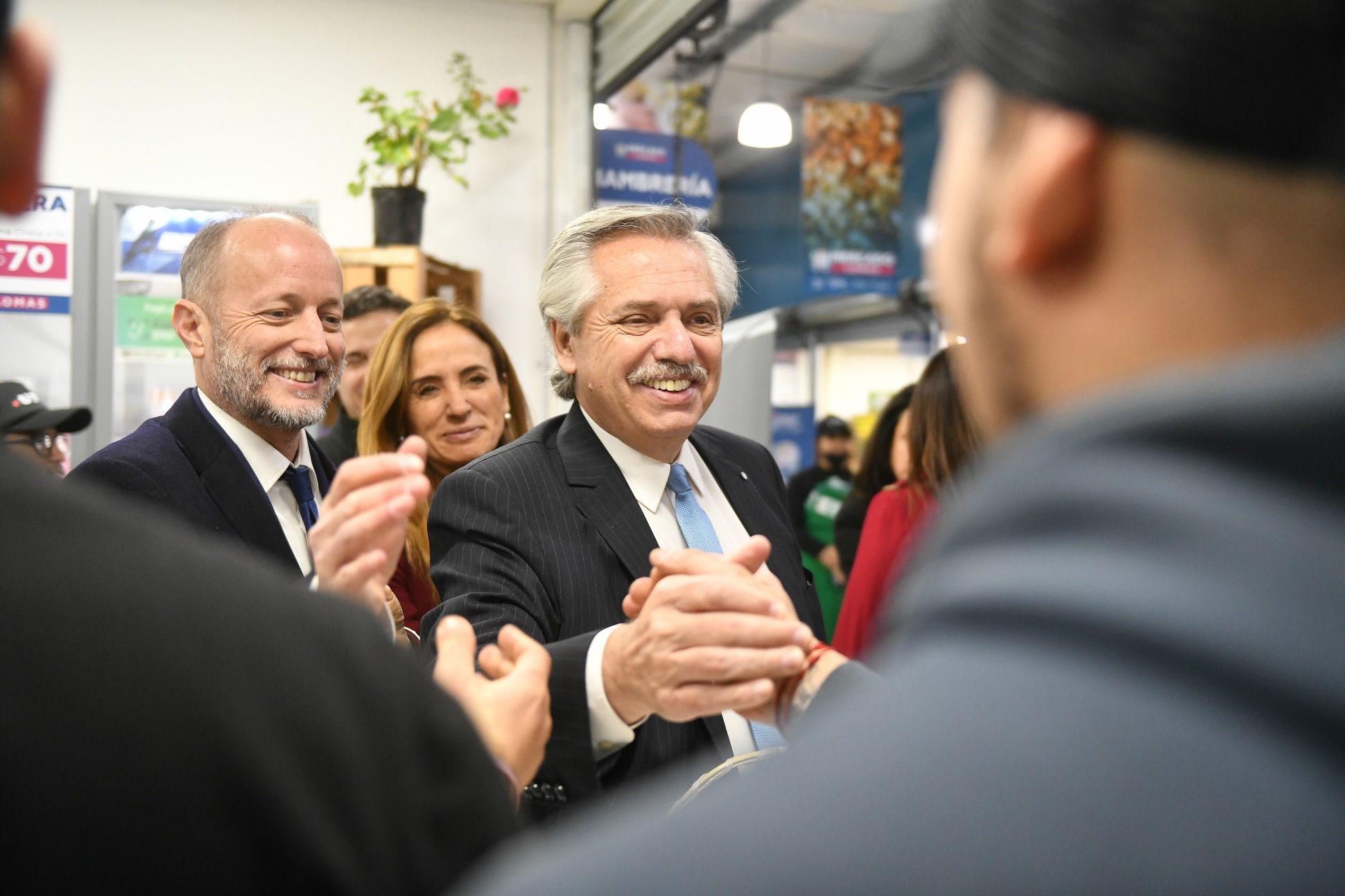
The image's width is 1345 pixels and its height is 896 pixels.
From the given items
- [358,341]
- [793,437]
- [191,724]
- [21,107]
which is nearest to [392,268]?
[358,341]

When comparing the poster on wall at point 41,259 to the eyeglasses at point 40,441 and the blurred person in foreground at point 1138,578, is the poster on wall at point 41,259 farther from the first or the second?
the blurred person in foreground at point 1138,578

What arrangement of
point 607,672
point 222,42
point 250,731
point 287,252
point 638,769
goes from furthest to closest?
point 222,42 → point 287,252 → point 638,769 → point 607,672 → point 250,731

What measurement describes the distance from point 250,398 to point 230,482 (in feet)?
0.89

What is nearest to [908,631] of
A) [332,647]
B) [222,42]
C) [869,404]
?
[332,647]

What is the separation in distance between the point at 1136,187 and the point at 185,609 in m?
0.45

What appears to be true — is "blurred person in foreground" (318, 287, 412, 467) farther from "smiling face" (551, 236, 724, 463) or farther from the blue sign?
"smiling face" (551, 236, 724, 463)

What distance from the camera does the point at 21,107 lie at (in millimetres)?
542

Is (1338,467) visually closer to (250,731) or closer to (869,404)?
(250,731)

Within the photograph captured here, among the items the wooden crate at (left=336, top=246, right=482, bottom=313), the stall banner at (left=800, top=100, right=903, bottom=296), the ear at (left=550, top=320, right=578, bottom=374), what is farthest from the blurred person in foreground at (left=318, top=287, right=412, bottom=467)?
the stall banner at (left=800, top=100, right=903, bottom=296)

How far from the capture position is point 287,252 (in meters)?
2.51

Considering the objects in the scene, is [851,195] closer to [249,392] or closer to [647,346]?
[647,346]

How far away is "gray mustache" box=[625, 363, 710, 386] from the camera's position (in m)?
2.26

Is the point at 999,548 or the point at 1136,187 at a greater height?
the point at 1136,187

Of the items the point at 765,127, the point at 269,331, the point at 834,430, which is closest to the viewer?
the point at 269,331
